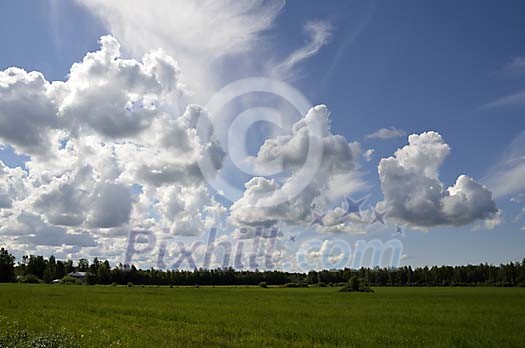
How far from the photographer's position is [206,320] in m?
33.9

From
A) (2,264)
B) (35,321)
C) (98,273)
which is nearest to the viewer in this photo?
(35,321)

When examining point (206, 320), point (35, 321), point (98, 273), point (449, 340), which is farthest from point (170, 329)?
point (98, 273)

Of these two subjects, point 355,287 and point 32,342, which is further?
point 355,287

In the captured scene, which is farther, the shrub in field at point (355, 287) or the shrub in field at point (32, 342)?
the shrub in field at point (355, 287)

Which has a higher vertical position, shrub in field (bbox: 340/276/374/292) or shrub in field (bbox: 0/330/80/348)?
shrub in field (bbox: 340/276/374/292)

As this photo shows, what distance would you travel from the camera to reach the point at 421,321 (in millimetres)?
35750

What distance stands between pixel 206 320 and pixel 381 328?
39.7 ft

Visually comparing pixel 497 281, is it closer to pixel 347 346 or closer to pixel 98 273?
pixel 98 273

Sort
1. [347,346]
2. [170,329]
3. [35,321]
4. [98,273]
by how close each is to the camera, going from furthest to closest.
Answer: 1. [98,273]
2. [35,321]
3. [170,329]
4. [347,346]

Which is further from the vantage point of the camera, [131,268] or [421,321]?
[131,268]

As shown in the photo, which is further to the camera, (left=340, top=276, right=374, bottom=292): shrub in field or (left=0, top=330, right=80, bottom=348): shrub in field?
(left=340, top=276, right=374, bottom=292): shrub in field

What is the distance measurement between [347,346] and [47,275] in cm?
18938

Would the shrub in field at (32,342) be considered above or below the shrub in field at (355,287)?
below

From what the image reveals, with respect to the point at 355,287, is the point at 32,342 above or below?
below
